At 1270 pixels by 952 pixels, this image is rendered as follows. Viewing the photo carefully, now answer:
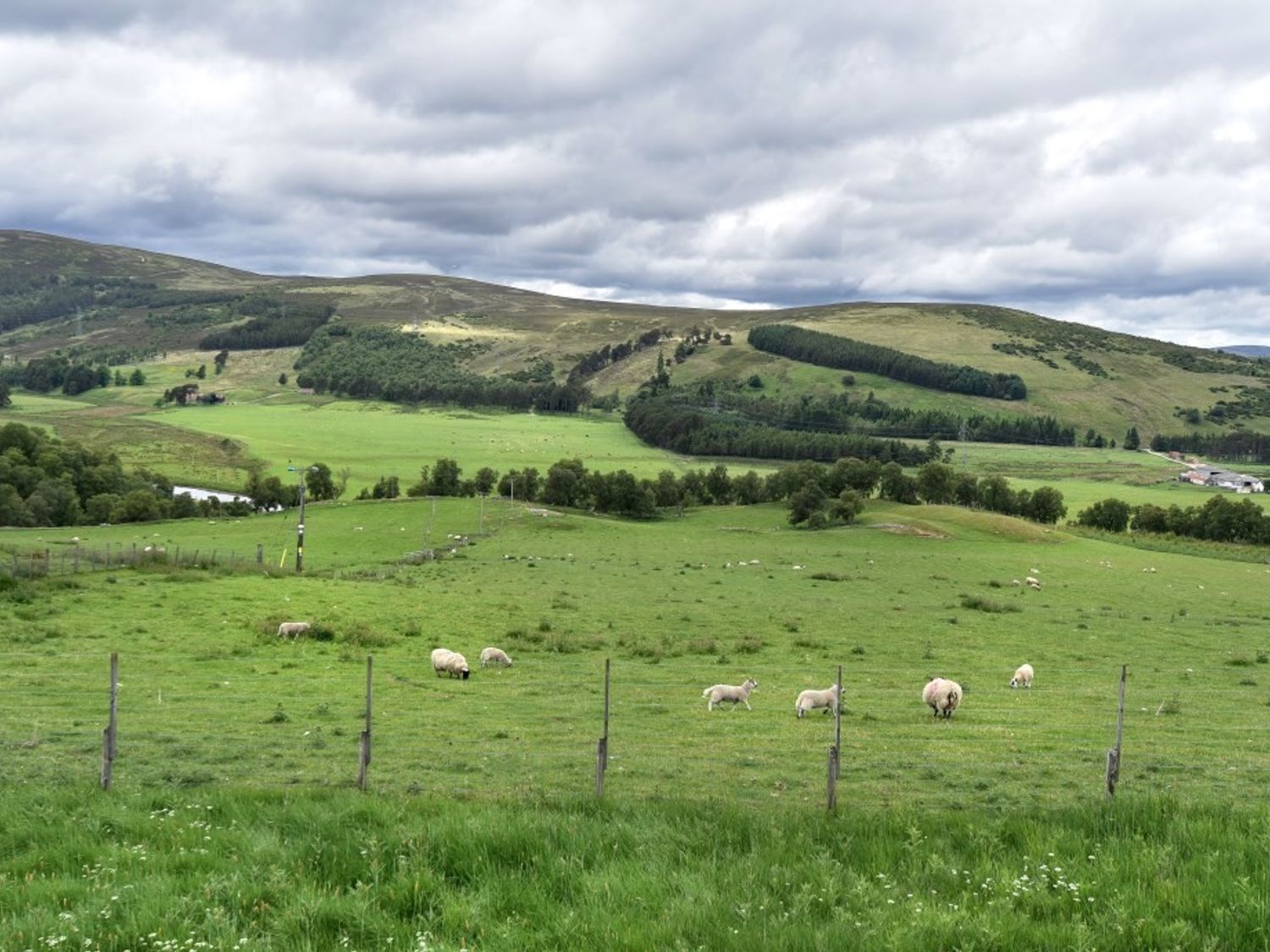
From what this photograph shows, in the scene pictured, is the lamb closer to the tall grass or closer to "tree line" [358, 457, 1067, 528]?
the tall grass

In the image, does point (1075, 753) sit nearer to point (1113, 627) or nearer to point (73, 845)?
point (73, 845)

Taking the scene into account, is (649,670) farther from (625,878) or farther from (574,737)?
(625,878)

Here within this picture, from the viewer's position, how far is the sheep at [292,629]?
3265 cm

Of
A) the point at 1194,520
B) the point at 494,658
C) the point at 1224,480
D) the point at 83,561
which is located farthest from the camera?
the point at 1224,480

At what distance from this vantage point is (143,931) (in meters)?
6.96

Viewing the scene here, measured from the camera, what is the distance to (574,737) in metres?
18.8

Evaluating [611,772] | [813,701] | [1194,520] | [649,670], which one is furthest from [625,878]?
[1194,520]

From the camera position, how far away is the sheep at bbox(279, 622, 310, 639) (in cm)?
3265

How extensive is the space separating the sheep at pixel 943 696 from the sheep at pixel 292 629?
23.0m

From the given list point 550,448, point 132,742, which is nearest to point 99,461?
point 550,448

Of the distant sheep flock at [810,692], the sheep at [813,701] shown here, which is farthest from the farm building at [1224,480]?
the sheep at [813,701]

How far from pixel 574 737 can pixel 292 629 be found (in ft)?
60.2

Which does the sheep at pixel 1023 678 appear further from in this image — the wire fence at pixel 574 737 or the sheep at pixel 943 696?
the sheep at pixel 943 696

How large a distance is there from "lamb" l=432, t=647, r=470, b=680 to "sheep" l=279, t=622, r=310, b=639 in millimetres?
7764
